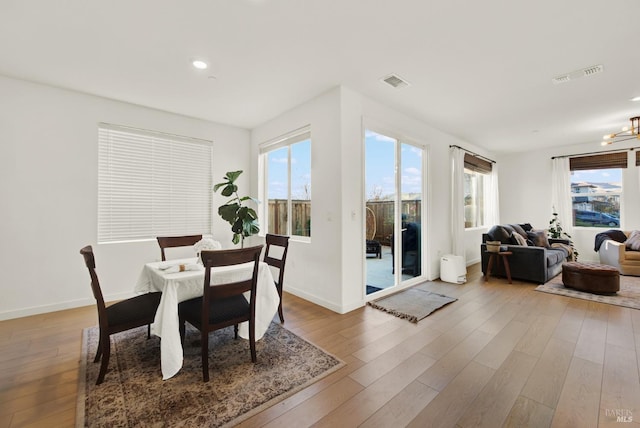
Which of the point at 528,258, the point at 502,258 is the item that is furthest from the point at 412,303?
the point at 528,258

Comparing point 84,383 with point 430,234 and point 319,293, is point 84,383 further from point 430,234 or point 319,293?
point 430,234

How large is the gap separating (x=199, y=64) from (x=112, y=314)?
7.89 ft

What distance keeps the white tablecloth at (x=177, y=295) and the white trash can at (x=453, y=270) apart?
3.35 metres

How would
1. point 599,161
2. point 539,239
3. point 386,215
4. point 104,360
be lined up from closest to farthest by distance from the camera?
point 104,360, point 386,215, point 539,239, point 599,161

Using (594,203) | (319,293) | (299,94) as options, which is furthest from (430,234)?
(594,203)

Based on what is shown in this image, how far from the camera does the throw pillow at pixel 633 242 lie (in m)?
4.76

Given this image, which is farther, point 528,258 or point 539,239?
point 539,239

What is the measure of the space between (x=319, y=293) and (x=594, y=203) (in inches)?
266

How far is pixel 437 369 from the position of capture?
207 cm

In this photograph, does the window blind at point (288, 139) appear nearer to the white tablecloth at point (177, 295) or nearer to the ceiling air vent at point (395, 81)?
the ceiling air vent at point (395, 81)

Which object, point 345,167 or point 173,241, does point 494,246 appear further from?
point 173,241

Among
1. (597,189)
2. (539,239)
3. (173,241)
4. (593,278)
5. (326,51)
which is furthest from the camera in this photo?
(597,189)

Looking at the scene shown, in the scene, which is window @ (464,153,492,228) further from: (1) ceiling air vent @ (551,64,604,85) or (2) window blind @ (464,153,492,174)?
(1) ceiling air vent @ (551,64,604,85)

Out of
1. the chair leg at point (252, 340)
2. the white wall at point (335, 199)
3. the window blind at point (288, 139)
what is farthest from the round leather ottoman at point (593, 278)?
the chair leg at point (252, 340)
